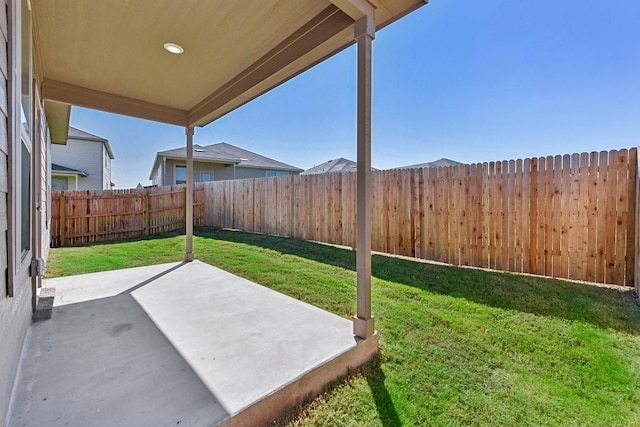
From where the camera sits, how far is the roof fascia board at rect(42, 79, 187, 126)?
12.6 feet

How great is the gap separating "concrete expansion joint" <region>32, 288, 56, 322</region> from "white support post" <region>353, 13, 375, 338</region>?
9.76 ft

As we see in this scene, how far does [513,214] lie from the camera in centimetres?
463

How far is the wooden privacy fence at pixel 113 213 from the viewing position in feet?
26.5

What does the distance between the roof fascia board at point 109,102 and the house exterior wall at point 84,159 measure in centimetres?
1428

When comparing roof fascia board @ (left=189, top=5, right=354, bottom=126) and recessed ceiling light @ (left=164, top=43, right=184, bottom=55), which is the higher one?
recessed ceiling light @ (left=164, top=43, right=184, bottom=55)

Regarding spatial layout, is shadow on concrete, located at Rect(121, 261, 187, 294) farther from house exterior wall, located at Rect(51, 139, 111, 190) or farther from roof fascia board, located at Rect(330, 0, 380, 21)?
house exterior wall, located at Rect(51, 139, 111, 190)

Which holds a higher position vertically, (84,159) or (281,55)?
(84,159)

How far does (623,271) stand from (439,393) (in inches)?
143

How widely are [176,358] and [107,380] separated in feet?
1.37

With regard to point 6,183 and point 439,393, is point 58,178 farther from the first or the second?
point 439,393

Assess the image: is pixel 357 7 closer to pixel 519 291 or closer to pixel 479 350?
pixel 479 350

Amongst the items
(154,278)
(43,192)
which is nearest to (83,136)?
(43,192)

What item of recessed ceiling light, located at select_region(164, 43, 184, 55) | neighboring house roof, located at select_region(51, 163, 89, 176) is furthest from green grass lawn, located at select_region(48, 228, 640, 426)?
neighboring house roof, located at select_region(51, 163, 89, 176)

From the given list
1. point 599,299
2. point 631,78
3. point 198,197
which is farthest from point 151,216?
point 631,78
